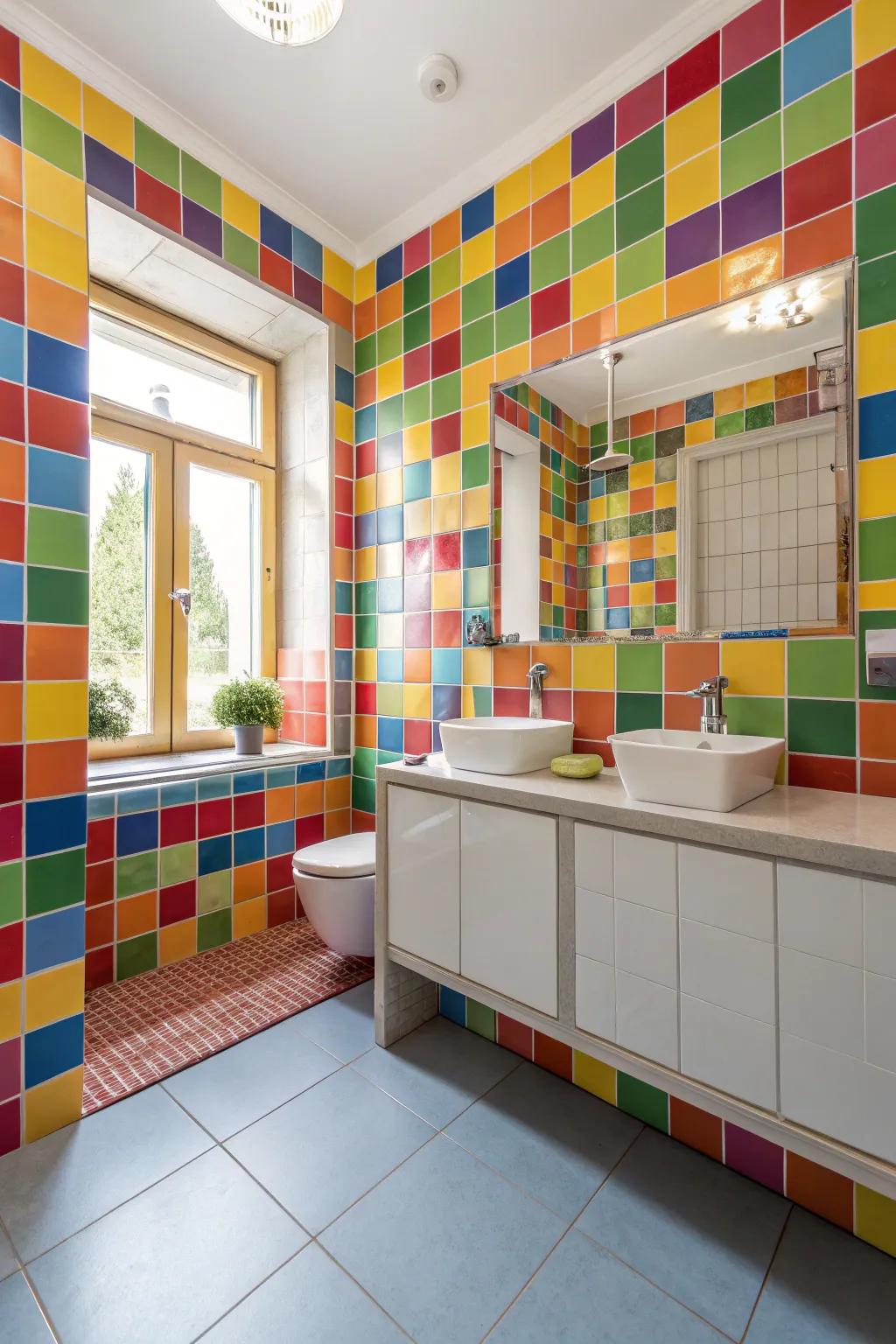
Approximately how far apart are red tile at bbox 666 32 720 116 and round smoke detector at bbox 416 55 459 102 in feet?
1.90

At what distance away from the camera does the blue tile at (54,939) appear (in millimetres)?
1413

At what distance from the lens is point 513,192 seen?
1966mm

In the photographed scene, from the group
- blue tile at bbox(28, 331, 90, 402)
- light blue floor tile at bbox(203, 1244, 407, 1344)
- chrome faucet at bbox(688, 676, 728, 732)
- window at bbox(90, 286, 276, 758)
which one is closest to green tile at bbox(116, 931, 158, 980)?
window at bbox(90, 286, 276, 758)

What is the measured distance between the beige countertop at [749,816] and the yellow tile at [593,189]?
5.17 feet

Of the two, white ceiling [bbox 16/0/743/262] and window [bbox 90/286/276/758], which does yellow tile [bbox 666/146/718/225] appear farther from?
window [bbox 90/286/276/758]

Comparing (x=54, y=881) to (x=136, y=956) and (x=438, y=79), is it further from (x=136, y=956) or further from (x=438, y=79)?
(x=438, y=79)

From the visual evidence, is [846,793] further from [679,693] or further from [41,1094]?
[41,1094]

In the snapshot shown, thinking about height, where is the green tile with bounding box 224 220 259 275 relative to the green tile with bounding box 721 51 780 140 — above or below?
above

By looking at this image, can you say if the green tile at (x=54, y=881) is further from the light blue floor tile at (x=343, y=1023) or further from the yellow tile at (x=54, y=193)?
the yellow tile at (x=54, y=193)

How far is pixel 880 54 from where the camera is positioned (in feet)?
4.29

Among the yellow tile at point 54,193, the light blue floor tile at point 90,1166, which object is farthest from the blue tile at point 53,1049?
the yellow tile at point 54,193

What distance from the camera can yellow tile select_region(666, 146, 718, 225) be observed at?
5.05ft

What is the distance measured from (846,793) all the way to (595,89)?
1985mm

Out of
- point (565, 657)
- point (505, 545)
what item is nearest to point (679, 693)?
point (565, 657)
